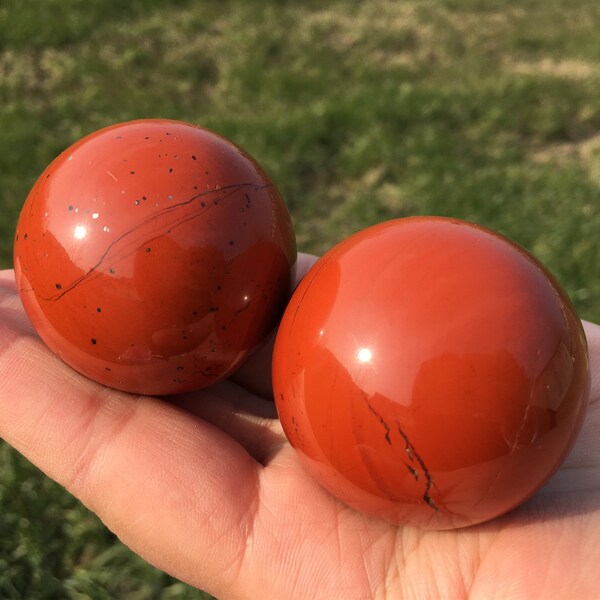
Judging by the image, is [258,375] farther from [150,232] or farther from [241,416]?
[150,232]

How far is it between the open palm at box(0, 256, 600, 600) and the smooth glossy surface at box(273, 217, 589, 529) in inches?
5.6

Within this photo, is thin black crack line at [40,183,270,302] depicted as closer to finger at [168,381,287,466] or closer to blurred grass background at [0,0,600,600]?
finger at [168,381,287,466]

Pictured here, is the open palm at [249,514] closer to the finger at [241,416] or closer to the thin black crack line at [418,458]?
the finger at [241,416]

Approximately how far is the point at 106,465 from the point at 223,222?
2.27ft

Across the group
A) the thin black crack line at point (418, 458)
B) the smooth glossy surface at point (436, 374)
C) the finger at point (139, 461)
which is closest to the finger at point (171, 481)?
the finger at point (139, 461)

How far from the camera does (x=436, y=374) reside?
151 centimetres

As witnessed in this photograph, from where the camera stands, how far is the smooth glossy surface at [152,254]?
1.70 metres

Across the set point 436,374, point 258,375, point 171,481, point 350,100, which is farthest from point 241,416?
point 350,100

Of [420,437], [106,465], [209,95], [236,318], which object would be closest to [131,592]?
[106,465]

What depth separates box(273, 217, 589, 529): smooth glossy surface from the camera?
1.52 m

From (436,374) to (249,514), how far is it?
667 millimetres

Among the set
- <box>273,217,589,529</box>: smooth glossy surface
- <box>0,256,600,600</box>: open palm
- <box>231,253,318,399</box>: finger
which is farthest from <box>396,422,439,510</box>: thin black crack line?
<box>231,253,318,399</box>: finger

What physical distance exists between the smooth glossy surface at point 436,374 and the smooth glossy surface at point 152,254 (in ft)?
0.68

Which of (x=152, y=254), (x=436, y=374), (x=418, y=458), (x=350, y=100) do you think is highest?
(x=152, y=254)
